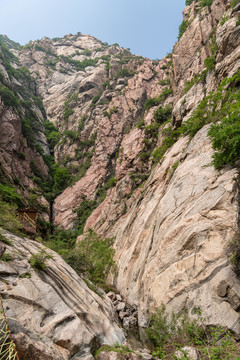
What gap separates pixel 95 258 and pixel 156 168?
11.1 metres

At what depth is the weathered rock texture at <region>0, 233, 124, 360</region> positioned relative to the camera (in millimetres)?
5343

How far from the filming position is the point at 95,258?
867 inches

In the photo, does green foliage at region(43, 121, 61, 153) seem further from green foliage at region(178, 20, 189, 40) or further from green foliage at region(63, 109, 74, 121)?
green foliage at region(178, 20, 189, 40)

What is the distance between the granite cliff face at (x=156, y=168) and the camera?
9.75 metres

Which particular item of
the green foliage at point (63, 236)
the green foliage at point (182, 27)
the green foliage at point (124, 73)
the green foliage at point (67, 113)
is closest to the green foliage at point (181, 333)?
the green foliage at point (63, 236)

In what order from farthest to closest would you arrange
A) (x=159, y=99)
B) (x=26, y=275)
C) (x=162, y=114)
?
(x=159, y=99) < (x=162, y=114) < (x=26, y=275)

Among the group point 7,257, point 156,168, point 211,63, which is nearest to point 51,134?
point 156,168

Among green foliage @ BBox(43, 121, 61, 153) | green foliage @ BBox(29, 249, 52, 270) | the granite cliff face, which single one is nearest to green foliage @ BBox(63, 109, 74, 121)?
the granite cliff face

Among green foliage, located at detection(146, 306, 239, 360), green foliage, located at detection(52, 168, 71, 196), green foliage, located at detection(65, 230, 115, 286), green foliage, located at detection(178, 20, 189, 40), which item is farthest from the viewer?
green foliage, located at detection(52, 168, 71, 196)

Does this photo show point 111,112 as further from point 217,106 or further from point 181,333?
point 181,333

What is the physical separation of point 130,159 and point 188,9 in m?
26.7

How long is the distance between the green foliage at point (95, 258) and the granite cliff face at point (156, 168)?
3.98 ft

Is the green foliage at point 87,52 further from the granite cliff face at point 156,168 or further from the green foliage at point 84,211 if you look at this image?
the green foliage at point 84,211

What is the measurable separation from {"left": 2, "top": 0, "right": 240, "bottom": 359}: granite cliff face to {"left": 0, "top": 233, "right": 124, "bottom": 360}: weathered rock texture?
0.67 ft
